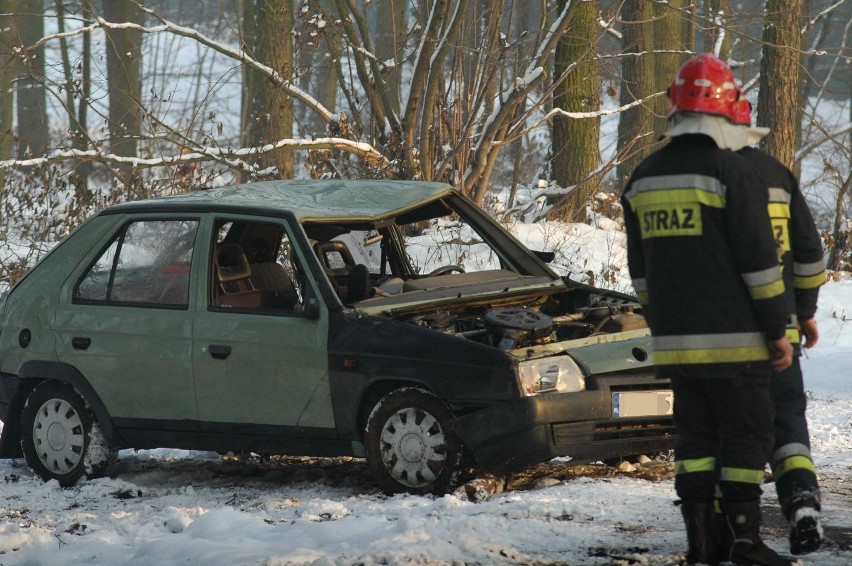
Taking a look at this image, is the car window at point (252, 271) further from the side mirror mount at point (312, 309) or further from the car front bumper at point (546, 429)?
the car front bumper at point (546, 429)

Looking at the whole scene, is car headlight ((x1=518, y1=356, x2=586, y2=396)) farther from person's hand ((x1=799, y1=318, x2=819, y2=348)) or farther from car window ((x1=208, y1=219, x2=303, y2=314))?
person's hand ((x1=799, y1=318, x2=819, y2=348))

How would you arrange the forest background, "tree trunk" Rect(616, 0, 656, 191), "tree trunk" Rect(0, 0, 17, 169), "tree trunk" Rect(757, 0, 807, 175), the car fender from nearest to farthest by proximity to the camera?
the car fender → the forest background → "tree trunk" Rect(0, 0, 17, 169) → "tree trunk" Rect(757, 0, 807, 175) → "tree trunk" Rect(616, 0, 656, 191)

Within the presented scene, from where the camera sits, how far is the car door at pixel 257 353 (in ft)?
20.6

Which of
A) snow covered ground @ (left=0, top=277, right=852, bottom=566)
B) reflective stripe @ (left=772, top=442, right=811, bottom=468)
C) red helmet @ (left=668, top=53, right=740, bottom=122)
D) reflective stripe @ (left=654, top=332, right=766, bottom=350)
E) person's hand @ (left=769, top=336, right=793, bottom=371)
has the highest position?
red helmet @ (left=668, top=53, right=740, bottom=122)

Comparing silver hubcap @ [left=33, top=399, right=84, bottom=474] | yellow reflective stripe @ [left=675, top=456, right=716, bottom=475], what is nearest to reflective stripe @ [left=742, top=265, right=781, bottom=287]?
yellow reflective stripe @ [left=675, top=456, right=716, bottom=475]

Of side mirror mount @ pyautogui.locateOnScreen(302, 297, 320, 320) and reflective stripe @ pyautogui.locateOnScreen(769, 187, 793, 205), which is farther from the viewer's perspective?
side mirror mount @ pyautogui.locateOnScreen(302, 297, 320, 320)

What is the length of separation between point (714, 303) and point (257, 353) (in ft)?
9.21

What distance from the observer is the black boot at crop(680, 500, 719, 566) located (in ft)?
14.5

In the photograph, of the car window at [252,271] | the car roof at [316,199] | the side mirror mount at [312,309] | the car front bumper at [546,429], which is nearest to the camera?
the car front bumper at [546,429]

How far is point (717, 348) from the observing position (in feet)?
14.1

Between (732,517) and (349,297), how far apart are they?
2716mm

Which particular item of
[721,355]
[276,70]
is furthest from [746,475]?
[276,70]

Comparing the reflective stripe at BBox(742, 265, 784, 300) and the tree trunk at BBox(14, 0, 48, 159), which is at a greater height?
the tree trunk at BBox(14, 0, 48, 159)

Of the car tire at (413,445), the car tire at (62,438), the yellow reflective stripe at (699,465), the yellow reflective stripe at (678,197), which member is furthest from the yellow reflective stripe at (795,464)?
the car tire at (62,438)
